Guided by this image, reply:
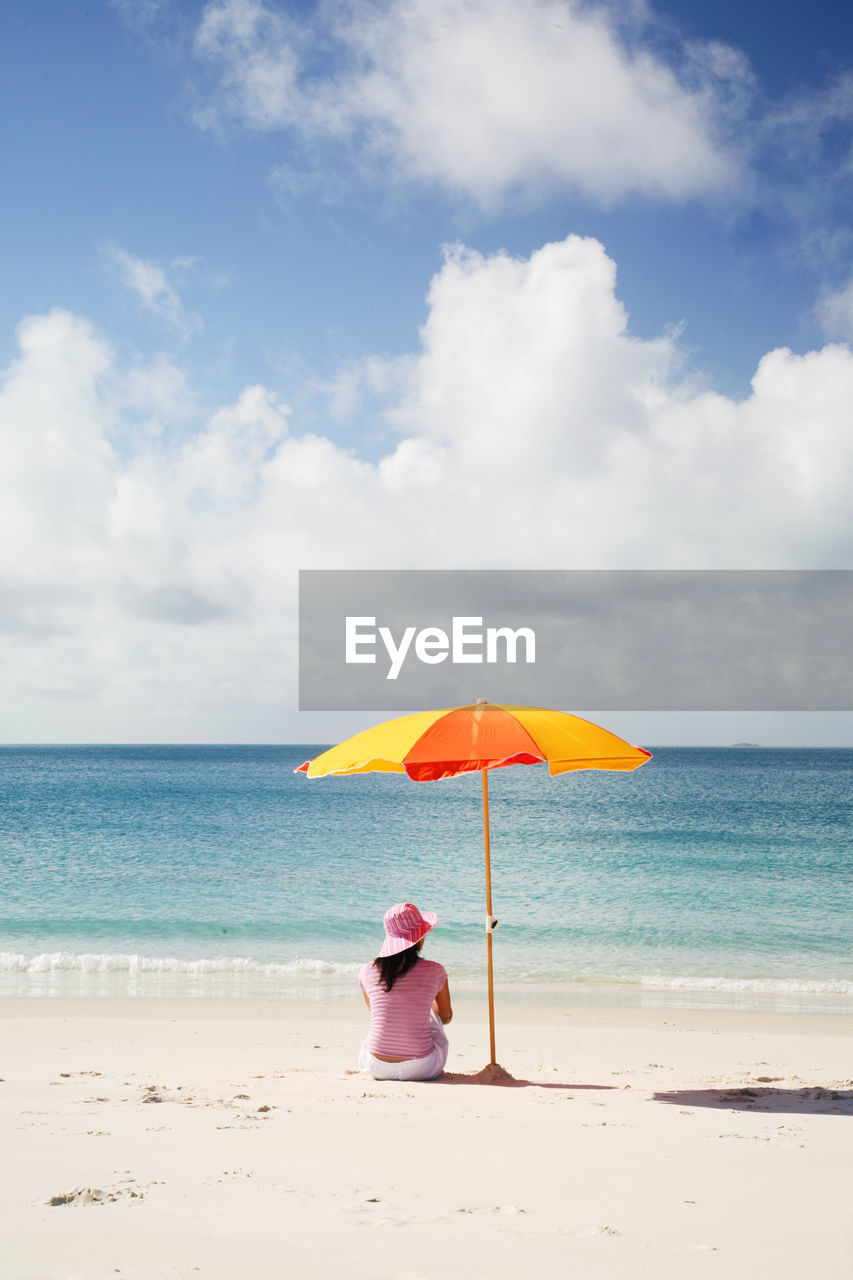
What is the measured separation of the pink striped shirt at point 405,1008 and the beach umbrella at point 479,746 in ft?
5.00

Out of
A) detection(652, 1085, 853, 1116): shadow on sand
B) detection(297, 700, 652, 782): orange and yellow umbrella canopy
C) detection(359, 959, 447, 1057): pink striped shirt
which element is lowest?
detection(652, 1085, 853, 1116): shadow on sand

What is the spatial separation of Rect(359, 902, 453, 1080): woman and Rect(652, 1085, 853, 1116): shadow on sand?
5.46 ft

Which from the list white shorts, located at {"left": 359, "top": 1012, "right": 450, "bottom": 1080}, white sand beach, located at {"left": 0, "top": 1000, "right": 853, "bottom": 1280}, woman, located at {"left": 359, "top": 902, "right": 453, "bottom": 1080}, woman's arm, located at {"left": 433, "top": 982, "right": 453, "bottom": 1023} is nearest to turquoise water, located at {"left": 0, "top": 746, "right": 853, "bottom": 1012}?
white sand beach, located at {"left": 0, "top": 1000, "right": 853, "bottom": 1280}

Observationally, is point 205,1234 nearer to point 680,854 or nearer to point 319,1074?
point 319,1074

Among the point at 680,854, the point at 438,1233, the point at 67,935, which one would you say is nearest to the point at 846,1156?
the point at 438,1233

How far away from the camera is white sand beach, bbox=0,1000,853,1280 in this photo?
3.44 m

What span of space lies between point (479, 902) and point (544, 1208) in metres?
16.7

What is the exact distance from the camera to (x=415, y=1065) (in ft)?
22.0

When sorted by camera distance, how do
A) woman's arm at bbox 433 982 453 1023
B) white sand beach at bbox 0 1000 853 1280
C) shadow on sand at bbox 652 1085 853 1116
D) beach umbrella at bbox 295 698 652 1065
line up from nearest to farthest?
white sand beach at bbox 0 1000 853 1280 < beach umbrella at bbox 295 698 652 1065 < shadow on sand at bbox 652 1085 853 1116 < woman's arm at bbox 433 982 453 1023

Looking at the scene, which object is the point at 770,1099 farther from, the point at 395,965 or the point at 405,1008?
the point at 395,965

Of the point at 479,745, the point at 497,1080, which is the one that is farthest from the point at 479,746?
the point at 497,1080

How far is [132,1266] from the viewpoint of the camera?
325cm

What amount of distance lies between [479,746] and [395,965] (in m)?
1.83

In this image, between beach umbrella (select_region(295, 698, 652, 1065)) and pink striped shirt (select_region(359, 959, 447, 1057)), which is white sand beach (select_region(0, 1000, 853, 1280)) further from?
beach umbrella (select_region(295, 698, 652, 1065))
